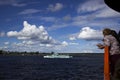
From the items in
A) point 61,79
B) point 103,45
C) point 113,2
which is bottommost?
point 61,79

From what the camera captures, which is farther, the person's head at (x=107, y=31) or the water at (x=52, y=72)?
the water at (x=52, y=72)

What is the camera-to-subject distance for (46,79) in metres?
54.4

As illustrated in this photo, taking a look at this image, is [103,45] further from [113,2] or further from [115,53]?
[113,2]

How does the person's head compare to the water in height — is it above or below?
above

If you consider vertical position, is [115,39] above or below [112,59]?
above

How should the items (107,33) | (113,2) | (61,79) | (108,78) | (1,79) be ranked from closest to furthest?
(113,2), (108,78), (107,33), (61,79), (1,79)

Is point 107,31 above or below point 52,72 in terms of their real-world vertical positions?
above

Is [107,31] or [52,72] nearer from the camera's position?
[107,31]

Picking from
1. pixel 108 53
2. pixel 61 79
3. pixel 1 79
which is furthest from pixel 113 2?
pixel 1 79

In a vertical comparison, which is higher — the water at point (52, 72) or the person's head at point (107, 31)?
the person's head at point (107, 31)

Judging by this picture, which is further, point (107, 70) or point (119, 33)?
point (119, 33)

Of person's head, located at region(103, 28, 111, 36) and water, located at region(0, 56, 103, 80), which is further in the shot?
water, located at region(0, 56, 103, 80)

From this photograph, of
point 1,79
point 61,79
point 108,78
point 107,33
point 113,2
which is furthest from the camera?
point 1,79

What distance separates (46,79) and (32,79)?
2440 millimetres
